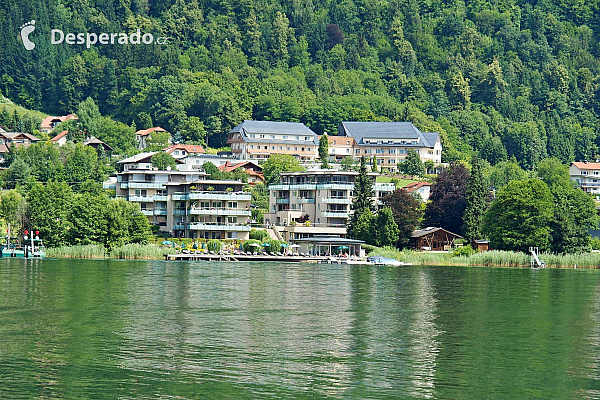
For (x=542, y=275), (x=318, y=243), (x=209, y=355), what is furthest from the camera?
(x=318, y=243)

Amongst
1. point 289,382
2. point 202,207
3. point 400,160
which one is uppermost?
point 400,160

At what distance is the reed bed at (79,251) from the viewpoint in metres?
87.8

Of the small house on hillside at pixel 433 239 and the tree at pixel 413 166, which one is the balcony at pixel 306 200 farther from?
the tree at pixel 413 166

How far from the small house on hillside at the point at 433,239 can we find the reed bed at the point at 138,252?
25.5 m

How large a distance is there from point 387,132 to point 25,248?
10364 centimetres

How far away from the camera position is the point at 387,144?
179 metres

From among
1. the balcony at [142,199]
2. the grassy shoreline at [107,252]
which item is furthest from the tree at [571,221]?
the balcony at [142,199]

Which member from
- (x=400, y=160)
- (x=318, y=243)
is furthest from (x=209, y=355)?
(x=400, y=160)

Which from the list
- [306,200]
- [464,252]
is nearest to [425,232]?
[464,252]

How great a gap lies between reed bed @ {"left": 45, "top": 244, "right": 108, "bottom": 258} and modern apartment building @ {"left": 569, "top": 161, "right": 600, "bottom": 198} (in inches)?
4086

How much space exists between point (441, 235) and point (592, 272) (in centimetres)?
2278

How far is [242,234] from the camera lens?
105375 mm

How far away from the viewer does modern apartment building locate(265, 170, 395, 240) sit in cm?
10919

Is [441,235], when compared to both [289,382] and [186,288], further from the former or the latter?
[289,382]
